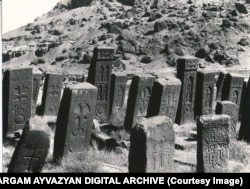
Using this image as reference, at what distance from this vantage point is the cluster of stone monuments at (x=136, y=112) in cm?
789

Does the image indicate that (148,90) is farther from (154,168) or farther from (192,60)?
(154,168)

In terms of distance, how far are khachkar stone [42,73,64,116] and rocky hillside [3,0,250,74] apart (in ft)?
50.0

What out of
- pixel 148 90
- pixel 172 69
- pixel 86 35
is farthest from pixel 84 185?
pixel 86 35

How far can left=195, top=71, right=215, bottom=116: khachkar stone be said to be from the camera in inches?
577

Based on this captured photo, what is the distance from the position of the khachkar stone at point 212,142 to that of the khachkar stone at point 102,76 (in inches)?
267

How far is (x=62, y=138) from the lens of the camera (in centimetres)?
1022

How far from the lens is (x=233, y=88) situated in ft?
47.7

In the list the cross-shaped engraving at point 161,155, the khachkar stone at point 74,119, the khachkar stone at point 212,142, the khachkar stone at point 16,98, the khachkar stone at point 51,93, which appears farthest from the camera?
the khachkar stone at point 51,93

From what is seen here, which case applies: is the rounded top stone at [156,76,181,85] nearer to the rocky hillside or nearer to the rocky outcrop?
the rocky hillside

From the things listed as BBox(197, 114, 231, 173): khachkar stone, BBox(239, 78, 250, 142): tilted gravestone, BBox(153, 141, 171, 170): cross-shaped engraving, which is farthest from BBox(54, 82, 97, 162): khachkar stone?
BBox(239, 78, 250, 142): tilted gravestone

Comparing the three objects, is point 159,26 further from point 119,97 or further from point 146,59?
point 119,97

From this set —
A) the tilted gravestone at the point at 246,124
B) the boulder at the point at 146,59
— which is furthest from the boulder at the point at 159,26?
the tilted gravestone at the point at 246,124

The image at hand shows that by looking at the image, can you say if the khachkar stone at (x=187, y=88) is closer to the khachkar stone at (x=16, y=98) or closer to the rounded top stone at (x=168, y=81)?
the rounded top stone at (x=168, y=81)

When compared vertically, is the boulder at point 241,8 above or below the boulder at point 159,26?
above
